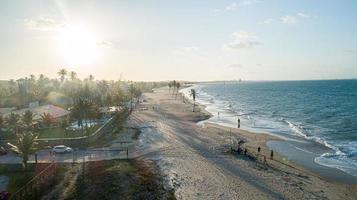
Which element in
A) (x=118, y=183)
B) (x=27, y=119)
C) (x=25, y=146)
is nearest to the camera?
(x=118, y=183)

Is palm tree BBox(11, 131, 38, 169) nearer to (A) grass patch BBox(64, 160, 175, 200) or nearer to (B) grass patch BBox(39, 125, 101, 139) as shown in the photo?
(A) grass patch BBox(64, 160, 175, 200)

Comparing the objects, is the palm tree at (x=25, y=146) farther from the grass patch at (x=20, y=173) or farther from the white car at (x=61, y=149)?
the white car at (x=61, y=149)

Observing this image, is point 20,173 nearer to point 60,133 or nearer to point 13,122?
point 60,133

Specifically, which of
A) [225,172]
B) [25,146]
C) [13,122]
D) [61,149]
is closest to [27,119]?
[13,122]

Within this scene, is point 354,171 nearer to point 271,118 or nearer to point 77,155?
point 77,155

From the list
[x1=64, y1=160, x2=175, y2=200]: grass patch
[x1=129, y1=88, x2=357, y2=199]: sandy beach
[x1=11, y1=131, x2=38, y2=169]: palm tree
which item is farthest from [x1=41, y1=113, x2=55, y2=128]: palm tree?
[x1=64, y1=160, x2=175, y2=200]: grass patch

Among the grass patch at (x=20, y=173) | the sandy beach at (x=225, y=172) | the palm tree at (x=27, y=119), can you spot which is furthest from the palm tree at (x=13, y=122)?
the sandy beach at (x=225, y=172)

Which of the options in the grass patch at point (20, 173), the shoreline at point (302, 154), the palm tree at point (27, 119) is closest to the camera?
the grass patch at point (20, 173)

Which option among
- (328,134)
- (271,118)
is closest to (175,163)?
(328,134)
